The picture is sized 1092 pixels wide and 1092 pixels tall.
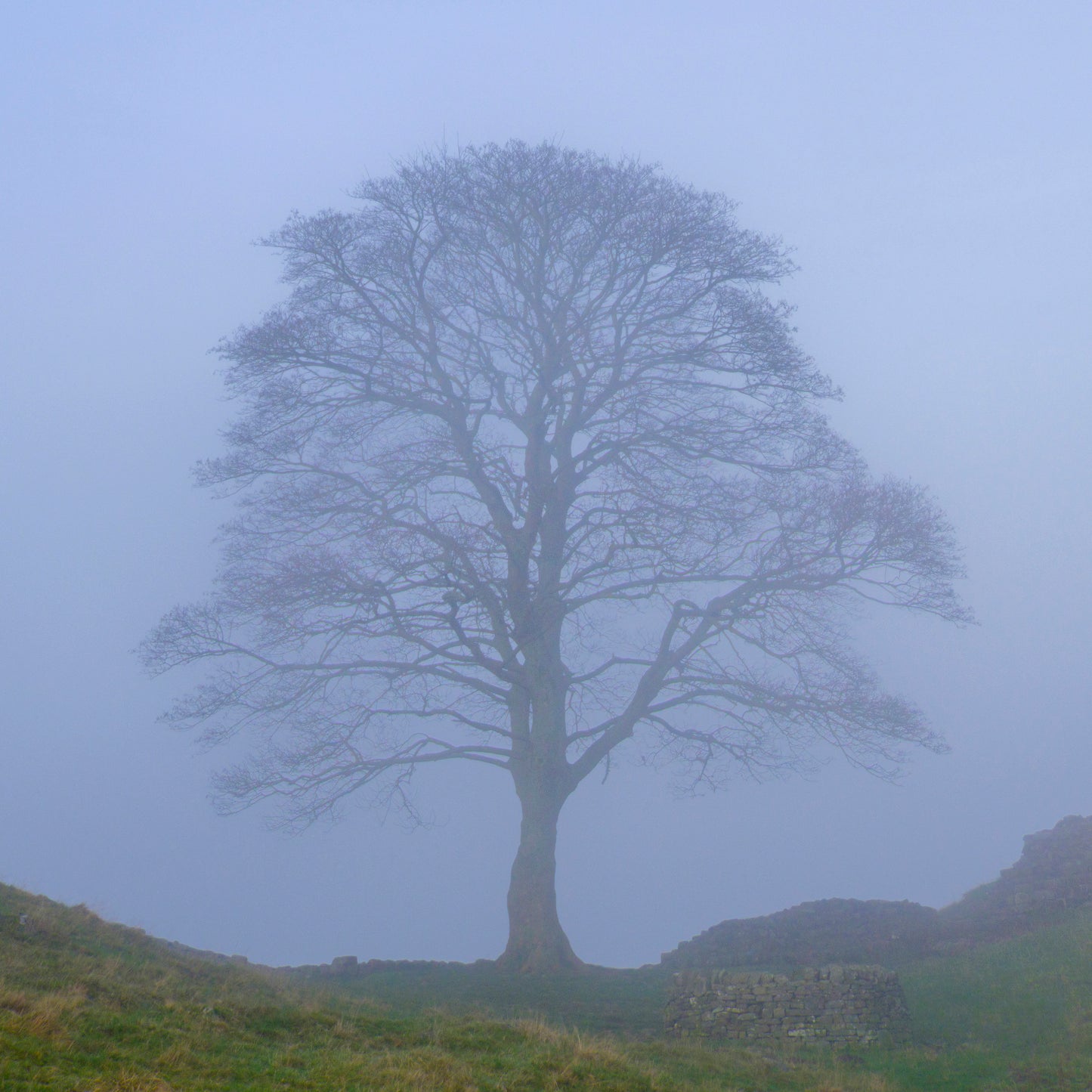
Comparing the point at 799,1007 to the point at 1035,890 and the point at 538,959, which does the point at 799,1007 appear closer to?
the point at 538,959

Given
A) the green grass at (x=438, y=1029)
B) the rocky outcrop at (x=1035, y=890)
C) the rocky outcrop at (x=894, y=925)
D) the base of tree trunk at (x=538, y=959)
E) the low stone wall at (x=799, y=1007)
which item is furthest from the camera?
the rocky outcrop at (x=1035, y=890)

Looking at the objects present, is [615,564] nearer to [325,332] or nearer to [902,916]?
[325,332]

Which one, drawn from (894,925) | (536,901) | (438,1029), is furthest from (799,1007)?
(894,925)

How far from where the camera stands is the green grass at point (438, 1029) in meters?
6.32

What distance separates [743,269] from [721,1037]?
10676 millimetres

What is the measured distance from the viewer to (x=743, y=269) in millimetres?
15500

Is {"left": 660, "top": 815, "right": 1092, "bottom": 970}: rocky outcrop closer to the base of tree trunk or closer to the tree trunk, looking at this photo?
the base of tree trunk

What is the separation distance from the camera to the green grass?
6.32 m

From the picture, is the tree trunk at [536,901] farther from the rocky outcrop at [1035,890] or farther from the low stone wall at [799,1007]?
the rocky outcrop at [1035,890]

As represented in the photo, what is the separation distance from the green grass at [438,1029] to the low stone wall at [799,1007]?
1.35ft

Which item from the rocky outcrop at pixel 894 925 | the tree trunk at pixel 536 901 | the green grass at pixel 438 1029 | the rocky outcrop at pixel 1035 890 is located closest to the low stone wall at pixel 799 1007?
the green grass at pixel 438 1029

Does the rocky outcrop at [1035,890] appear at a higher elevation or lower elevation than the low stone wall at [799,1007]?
higher

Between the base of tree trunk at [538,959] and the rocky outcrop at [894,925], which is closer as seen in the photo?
the base of tree trunk at [538,959]

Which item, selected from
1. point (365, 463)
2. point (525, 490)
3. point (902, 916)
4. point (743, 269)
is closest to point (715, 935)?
point (902, 916)
